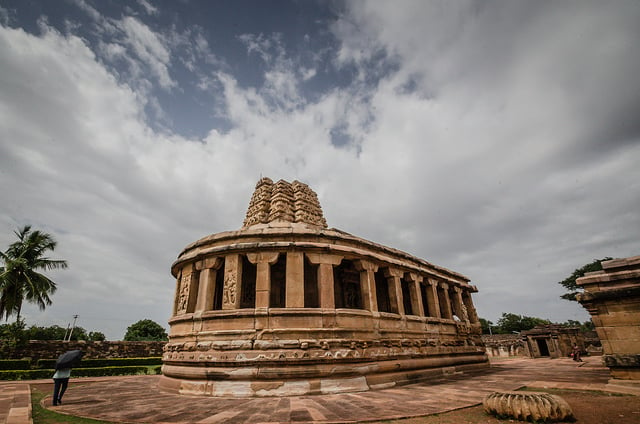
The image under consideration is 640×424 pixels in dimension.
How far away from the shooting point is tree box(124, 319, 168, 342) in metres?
53.7

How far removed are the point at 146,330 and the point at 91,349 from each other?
3986 centimetres

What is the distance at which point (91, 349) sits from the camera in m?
20.4

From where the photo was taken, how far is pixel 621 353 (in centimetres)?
669

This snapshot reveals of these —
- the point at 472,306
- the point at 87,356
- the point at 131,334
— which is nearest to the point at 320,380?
the point at 472,306

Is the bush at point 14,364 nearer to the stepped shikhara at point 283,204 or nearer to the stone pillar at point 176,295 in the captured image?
the stone pillar at point 176,295

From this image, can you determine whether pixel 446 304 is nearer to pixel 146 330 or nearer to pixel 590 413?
pixel 590 413

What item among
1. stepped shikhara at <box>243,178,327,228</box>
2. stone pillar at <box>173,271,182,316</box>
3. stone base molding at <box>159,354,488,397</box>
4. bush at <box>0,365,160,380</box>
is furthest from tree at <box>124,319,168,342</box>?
stone base molding at <box>159,354,488,397</box>

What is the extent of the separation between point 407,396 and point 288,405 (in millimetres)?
2998

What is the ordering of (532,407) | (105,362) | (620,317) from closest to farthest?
(532,407)
(620,317)
(105,362)

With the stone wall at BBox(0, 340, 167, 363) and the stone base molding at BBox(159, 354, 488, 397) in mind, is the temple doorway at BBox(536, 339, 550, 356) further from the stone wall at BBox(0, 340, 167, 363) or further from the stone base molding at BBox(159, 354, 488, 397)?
the stone wall at BBox(0, 340, 167, 363)

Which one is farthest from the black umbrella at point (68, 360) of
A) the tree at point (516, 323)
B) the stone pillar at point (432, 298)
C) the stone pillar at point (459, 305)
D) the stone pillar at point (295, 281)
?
the tree at point (516, 323)

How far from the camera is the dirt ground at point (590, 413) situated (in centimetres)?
445

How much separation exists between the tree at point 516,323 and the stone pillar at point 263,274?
6916 cm

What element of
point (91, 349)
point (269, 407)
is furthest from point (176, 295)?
point (91, 349)
